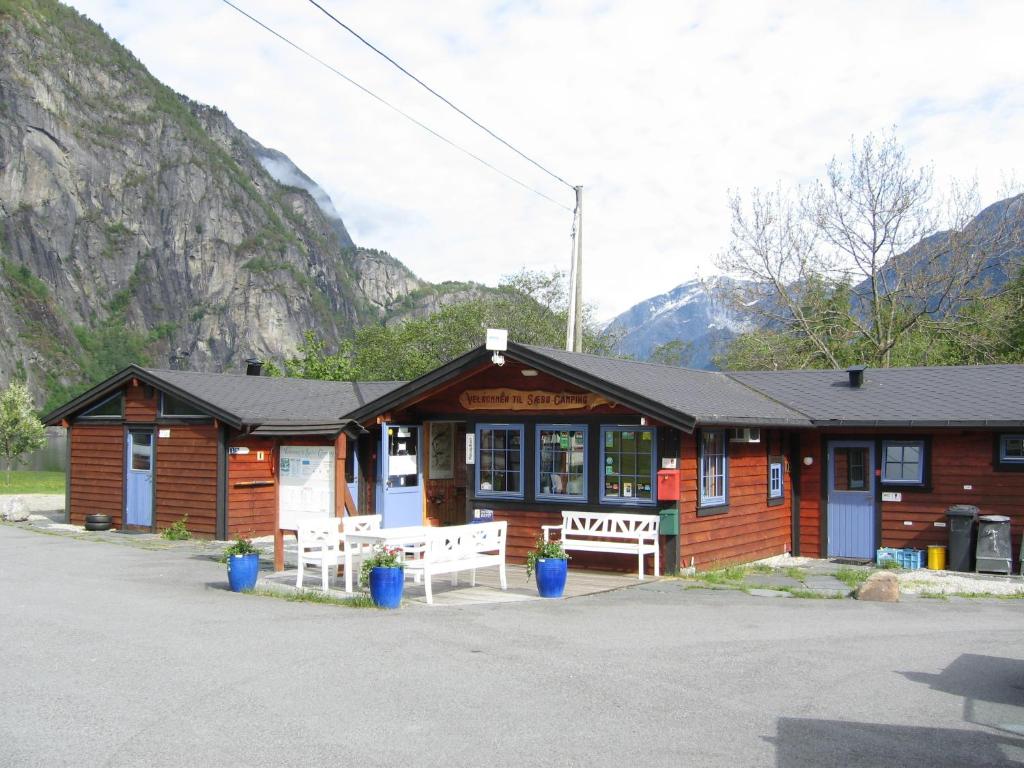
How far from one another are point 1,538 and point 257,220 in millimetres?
173494

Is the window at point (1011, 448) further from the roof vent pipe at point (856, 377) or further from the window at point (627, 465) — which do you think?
the window at point (627, 465)

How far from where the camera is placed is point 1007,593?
12.9 m

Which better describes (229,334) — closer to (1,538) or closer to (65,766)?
(1,538)

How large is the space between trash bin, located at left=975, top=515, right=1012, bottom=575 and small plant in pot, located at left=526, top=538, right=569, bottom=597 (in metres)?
6.90

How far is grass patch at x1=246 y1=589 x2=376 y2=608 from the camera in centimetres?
1141

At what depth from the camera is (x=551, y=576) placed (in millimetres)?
11773

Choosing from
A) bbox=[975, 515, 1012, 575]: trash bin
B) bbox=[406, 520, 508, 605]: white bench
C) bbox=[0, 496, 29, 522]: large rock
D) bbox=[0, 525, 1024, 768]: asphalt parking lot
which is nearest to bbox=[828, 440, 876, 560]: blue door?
bbox=[975, 515, 1012, 575]: trash bin

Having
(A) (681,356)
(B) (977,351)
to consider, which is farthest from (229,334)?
(B) (977,351)

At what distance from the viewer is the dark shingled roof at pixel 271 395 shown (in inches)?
766

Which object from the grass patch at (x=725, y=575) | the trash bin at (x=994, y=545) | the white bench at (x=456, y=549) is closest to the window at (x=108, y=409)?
the white bench at (x=456, y=549)

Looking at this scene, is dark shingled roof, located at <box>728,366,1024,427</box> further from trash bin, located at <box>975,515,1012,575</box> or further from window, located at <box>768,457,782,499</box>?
trash bin, located at <box>975,515,1012,575</box>

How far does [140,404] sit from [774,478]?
1250 cm

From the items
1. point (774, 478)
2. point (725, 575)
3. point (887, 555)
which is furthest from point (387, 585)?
point (887, 555)

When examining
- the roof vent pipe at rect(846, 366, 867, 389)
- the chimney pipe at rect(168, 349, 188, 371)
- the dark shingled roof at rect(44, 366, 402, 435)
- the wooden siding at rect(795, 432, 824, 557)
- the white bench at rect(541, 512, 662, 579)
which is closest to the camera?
the white bench at rect(541, 512, 662, 579)
